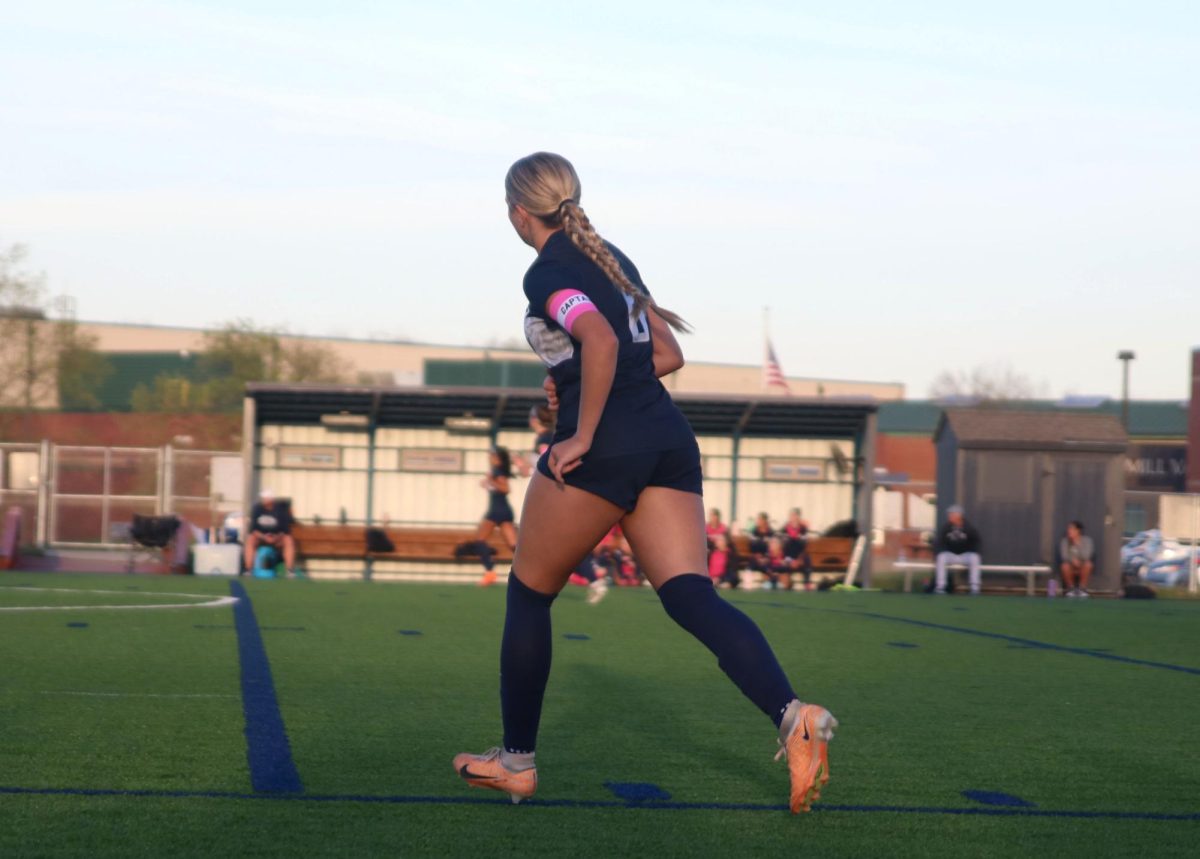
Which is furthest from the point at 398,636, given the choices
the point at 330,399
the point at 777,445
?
the point at 777,445

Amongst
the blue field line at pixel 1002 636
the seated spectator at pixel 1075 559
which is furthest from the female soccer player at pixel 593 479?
the seated spectator at pixel 1075 559

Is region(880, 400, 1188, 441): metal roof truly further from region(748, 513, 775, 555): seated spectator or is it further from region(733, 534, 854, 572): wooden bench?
region(748, 513, 775, 555): seated spectator

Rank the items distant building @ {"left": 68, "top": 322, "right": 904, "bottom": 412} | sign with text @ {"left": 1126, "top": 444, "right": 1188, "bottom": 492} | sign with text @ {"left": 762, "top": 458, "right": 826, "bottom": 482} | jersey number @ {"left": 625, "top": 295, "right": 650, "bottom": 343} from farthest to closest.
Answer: sign with text @ {"left": 1126, "top": 444, "right": 1188, "bottom": 492}
distant building @ {"left": 68, "top": 322, "right": 904, "bottom": 412}
sign with text @ {"left": 762, "top": 458, "right": 826, "bottom": 482}
jersey number @ {"left": 625, "top": 295, "right": 650, "bottom": 343}

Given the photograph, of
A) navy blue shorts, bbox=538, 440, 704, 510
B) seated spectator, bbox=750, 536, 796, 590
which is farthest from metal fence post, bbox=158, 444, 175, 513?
navy blue shorts, bbox=538, 440, 704, 510

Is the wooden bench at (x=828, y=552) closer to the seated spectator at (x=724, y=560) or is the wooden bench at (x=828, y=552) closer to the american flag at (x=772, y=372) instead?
the seated spectator at (x=724, y=560)

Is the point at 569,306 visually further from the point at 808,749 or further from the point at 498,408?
the point at 498,408

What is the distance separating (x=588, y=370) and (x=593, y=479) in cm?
30

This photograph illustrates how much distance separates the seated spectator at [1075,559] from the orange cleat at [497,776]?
21.6 meters

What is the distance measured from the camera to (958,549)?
2402cm

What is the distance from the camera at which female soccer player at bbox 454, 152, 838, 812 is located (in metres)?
4.08

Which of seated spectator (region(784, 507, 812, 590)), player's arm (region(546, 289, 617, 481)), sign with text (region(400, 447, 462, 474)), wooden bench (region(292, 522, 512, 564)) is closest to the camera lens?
player's arm (region(546, 289, 617, 481))

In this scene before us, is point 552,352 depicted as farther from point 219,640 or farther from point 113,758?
point 219,640

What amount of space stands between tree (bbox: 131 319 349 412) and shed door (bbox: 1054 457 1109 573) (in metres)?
37.8

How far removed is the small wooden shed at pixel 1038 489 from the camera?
2527cm
